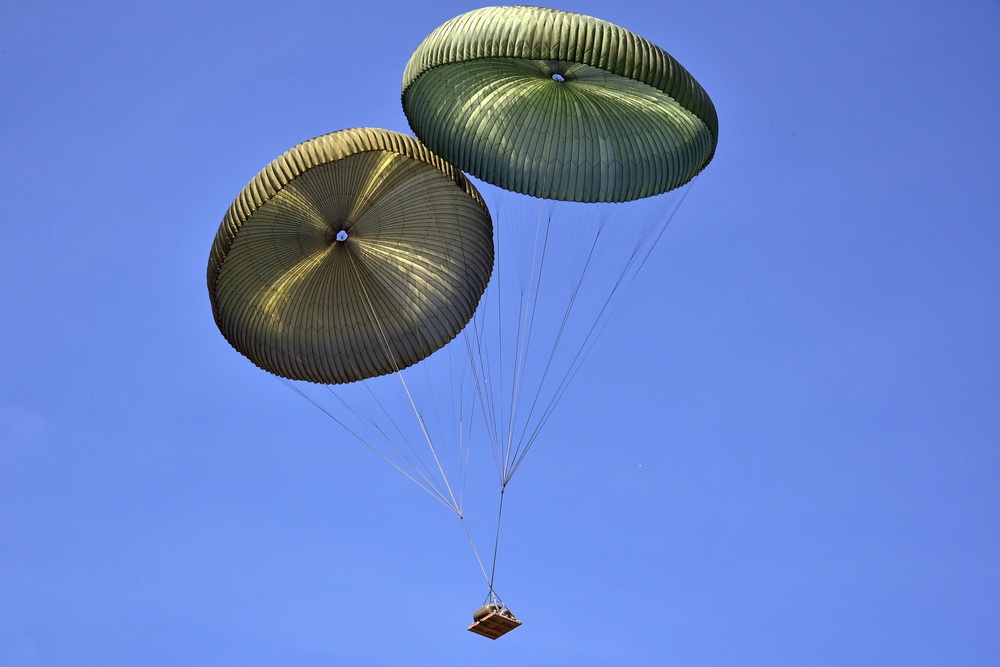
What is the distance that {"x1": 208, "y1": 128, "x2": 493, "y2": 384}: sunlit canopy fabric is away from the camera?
25797 millimetres

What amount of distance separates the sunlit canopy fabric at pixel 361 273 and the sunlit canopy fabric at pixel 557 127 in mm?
698

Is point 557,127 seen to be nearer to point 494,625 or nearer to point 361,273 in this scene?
point 361,273

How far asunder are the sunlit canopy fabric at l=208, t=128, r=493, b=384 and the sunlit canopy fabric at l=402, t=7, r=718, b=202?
Result: 0.70 metres

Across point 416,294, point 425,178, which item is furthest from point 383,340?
point 425,178

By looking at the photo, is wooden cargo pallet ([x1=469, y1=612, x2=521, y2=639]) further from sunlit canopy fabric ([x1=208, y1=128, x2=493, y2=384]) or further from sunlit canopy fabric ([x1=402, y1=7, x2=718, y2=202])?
sunlit canopy fabric ([x1=402, y1=7, x2=718, y2=202])

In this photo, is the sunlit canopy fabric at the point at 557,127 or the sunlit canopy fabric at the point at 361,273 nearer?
the sunlit canopy fabric at the point at 557,127

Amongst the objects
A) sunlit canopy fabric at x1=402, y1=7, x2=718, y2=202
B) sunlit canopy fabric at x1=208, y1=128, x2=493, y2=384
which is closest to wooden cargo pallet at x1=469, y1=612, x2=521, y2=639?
sunlit canopy fabric at x1=208, y1=128, x2=493, y2=384

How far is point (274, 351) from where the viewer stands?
26500 mm

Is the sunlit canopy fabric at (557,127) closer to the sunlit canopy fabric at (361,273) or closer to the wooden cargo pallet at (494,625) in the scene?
the sunlit canopy fabric at (361,273)

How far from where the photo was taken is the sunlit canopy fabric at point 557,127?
24.6m

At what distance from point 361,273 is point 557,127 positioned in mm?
4005

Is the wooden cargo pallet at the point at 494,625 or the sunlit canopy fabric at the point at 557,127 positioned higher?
the sunlit canopy fabric at the point at 557,127

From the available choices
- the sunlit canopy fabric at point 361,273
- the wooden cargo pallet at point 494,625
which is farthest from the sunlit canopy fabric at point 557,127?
the wooden cargo pallet at point 494,625

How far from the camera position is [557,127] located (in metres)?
25.4
